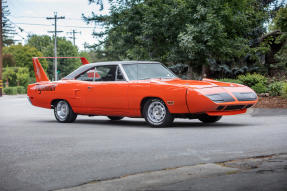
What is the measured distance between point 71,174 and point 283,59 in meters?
25.7

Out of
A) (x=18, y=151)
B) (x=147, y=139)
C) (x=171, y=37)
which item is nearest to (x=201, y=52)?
(x=171, y=37)

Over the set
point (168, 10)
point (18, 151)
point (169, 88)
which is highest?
point (168, 10)

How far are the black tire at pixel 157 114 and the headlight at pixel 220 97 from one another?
3.30 ft

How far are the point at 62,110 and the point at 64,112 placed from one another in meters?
0.09

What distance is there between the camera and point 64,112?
1231 cm

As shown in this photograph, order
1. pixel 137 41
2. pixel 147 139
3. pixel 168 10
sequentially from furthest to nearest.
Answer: pixel 137 41 < pixel 168 10 < pixel 147 139

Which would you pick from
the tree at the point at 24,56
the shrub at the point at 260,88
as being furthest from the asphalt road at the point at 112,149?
the tree at the point at 24,56

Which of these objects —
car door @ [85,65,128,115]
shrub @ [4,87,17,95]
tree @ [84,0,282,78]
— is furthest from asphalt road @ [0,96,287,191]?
shrub @ [4,87,17,95]

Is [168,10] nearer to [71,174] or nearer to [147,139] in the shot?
[147,139]

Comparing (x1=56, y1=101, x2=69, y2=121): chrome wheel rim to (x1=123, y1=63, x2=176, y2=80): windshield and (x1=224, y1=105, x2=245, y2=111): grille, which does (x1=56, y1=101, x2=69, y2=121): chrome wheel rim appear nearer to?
(x1=123, y1=63, x2=176, y2=80): windshield

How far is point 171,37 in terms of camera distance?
21.5m

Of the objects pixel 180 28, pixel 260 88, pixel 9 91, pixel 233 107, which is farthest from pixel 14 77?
pixel 233 107

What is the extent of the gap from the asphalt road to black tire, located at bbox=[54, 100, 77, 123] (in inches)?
55.3

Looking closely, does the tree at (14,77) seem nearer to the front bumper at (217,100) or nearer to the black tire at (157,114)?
the black tire at (157,114)
